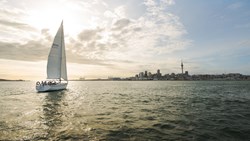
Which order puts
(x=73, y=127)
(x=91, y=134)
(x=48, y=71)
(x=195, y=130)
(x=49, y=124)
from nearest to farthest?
(x=91, y=134) → (x=195, y=130) → (x=73, y=127) → (x=49, y=124) → (x=48, y=71)

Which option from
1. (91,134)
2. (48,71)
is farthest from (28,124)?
(48,71)

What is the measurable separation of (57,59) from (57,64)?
1675mm

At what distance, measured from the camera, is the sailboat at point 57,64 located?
215 ft

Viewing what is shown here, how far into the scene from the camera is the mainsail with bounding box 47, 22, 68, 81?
67.4 meters

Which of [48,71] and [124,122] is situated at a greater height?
[48,71]

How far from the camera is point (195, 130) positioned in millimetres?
16797

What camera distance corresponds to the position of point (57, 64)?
2741 inches

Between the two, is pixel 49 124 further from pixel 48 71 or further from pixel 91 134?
pixel 48 71

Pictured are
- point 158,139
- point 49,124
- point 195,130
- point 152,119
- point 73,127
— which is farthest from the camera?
point 152,119

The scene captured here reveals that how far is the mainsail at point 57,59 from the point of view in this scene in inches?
2653

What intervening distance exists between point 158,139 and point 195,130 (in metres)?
4.11

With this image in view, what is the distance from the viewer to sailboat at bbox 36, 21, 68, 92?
215ft

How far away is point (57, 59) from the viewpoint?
6950 cm

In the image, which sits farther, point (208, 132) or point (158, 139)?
Result: point (208, 132)
